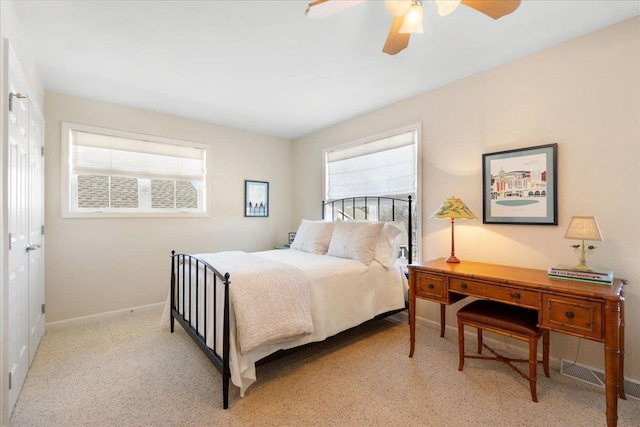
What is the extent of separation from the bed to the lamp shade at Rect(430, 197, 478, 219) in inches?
21.9

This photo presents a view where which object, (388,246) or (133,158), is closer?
(388,246)

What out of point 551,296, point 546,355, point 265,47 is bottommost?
point 546,355

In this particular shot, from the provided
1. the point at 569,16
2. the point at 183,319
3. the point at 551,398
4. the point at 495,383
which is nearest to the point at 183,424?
the point at 183,319

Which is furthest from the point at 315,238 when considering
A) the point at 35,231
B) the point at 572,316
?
the point at 35,231

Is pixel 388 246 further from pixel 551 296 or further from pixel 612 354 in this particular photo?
pixel 612 354

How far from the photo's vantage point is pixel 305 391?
203 centimetres

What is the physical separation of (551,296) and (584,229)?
0.51 m

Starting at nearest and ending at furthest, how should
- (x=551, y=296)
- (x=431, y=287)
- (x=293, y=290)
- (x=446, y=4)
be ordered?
(x=446, y=4) → (x=551, y=296) → (x=293, y=290) → (x=431, y=287)

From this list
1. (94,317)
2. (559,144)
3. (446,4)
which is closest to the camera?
(446,4)

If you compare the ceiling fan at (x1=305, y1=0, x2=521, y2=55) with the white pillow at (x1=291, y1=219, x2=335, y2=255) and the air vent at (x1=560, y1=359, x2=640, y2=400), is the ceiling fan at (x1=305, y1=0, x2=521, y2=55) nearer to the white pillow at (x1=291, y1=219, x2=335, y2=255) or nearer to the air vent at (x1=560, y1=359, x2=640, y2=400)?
the white pillow at (x1=291, y1=219, x2=335, y2=255)

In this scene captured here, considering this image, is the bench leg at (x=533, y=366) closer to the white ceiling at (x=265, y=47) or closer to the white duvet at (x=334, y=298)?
the white duvet at (x=334, y=298)

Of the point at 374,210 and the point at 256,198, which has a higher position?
the point at 256,198

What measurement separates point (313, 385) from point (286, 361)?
40 cm

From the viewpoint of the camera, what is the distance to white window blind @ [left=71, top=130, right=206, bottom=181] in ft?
10.8
